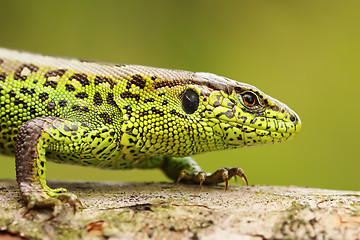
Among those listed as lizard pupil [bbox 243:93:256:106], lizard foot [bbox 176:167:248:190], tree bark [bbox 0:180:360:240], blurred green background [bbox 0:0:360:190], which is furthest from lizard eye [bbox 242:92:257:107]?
blurred green background [bbox 0:0:360:190]

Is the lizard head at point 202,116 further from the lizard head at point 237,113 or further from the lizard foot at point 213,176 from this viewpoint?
the lizard foot at point 213,176

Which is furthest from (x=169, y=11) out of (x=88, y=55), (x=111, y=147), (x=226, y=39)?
(x=111, y=147)

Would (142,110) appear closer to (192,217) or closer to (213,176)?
(213,176)

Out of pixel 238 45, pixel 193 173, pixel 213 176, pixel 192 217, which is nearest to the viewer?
pixel 192 217

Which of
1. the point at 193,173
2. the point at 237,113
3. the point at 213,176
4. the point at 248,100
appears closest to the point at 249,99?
the point at 248,100

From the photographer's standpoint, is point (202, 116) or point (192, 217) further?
point (202, 116)

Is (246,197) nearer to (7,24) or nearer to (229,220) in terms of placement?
(229,220)
